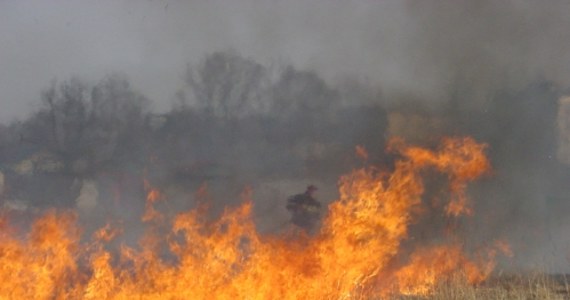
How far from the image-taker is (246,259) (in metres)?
13.1

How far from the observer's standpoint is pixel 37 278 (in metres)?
13.2

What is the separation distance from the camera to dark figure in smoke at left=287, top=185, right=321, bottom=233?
51.6 ft

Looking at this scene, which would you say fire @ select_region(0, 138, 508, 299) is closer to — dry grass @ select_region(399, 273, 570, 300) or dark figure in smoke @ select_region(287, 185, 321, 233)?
dry grass @ select_region(399, 273, 570, 300)

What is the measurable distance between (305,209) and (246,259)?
3552 mm

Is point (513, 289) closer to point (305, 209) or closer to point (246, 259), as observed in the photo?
point (246, 259)

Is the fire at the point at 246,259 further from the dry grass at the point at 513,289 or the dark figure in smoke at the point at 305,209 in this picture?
the dark figure in smoke at the point at 305,209

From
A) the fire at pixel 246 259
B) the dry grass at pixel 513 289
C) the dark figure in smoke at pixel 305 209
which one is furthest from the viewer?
the dark figure in smoke at pixel 305 209

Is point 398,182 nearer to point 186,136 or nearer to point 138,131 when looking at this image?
point 186,136

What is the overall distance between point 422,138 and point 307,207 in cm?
371

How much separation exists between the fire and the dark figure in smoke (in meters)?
1.24

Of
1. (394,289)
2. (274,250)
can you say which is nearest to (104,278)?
(274,250)

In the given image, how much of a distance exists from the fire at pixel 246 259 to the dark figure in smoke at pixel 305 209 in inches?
48.7

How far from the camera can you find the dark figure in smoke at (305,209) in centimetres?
1572

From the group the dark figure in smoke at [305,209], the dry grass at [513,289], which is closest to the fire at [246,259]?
the dry grass at [513,289]
